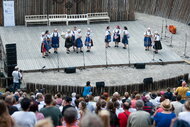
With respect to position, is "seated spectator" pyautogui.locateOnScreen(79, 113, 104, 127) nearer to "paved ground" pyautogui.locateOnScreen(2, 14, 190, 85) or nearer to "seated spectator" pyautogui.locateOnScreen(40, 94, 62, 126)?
"seated spectator" pyautogui.locateOnScreen(40, 94, 62, 126)

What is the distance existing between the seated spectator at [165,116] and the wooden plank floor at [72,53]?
1352 cm

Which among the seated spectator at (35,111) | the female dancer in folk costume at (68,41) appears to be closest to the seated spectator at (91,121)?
the seated spectator at (35,111)

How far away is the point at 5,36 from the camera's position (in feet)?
90.5

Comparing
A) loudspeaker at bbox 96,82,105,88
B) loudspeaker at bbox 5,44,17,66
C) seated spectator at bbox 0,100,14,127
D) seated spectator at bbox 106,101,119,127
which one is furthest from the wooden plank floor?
seated spectator at bbox 0,100,14,127

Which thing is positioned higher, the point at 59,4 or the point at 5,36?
the point at 59,4

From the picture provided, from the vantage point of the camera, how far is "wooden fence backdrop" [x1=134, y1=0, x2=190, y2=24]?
31.8 metres

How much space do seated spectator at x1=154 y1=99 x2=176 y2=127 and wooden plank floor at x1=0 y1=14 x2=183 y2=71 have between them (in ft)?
44.4

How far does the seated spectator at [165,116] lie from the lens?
9805 mm

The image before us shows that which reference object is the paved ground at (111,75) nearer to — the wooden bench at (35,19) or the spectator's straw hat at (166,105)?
the wooden bench at (35,19)

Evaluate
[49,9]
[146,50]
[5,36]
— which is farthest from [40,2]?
[146,50]

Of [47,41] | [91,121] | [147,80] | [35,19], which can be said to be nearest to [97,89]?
[147,80]

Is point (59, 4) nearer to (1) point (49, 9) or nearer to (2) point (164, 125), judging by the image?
(1) point (49, 9)

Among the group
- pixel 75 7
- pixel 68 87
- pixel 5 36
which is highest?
pixel 75 7

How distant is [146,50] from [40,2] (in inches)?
349
